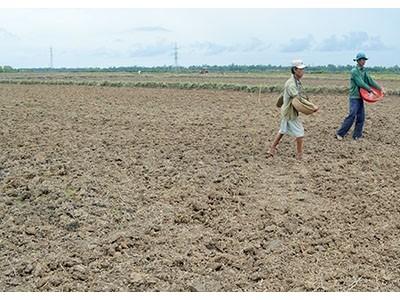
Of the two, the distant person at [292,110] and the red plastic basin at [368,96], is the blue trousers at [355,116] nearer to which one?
the red plastic basin at [368,96]

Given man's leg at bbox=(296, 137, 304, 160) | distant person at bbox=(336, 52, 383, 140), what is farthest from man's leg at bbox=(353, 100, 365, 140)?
man's leg at bbox=(296, 137, 304, 160)

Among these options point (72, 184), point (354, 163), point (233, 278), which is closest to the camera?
point (233, 278)

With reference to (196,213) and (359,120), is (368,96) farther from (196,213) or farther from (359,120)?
(196,213)

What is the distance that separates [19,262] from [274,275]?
2.10m

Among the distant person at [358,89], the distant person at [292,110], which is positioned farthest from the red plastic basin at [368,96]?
the distant person at [292,110]

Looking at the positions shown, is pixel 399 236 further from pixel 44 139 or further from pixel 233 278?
pixel 44 139

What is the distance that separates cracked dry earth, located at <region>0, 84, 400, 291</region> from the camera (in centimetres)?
401

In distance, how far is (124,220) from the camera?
16.8ft

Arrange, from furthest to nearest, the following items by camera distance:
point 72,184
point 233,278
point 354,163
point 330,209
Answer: point 354,163 < point 72,184 < point 330,209 < point 233,278

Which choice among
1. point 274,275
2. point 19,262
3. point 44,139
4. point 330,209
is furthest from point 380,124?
point 19,262

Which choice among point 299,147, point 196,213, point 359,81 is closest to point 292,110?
point 299,147

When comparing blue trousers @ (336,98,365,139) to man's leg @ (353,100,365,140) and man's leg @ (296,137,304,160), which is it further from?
man's leg @ (296,137,304,160)

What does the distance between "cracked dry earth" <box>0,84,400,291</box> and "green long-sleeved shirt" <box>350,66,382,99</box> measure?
0.88 metres

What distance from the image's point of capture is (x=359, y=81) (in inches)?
328
